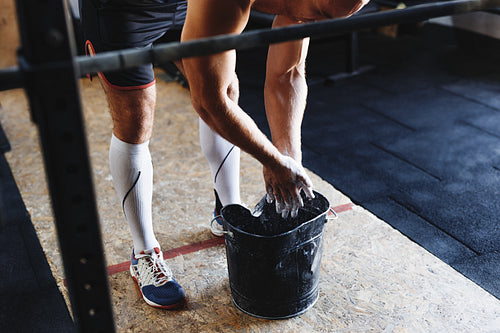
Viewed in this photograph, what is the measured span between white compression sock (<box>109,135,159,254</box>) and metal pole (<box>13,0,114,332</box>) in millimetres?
685

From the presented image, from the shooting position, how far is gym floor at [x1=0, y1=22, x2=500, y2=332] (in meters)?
A: 1.49

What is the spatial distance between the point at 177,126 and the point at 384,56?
1852mm

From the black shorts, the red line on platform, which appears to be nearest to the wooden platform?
the red line on platform

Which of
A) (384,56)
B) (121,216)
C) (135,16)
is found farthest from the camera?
(384,56)

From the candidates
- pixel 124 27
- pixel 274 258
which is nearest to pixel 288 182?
pixel 274 258

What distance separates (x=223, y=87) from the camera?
116 centimetres

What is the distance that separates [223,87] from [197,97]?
0.06 meters

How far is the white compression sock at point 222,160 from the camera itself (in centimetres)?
169

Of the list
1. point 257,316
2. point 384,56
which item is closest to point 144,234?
point 257,316

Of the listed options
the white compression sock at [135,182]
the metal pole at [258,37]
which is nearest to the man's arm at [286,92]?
the white compression sock at [135,182]

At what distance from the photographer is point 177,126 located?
2730 mm

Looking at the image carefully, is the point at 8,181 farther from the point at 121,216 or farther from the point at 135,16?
the point at 135,16

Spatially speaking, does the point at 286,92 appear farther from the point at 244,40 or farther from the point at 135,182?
the point at 244,40

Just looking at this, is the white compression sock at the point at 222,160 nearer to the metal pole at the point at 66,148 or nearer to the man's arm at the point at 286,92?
the man's arm at the point at 286,92
